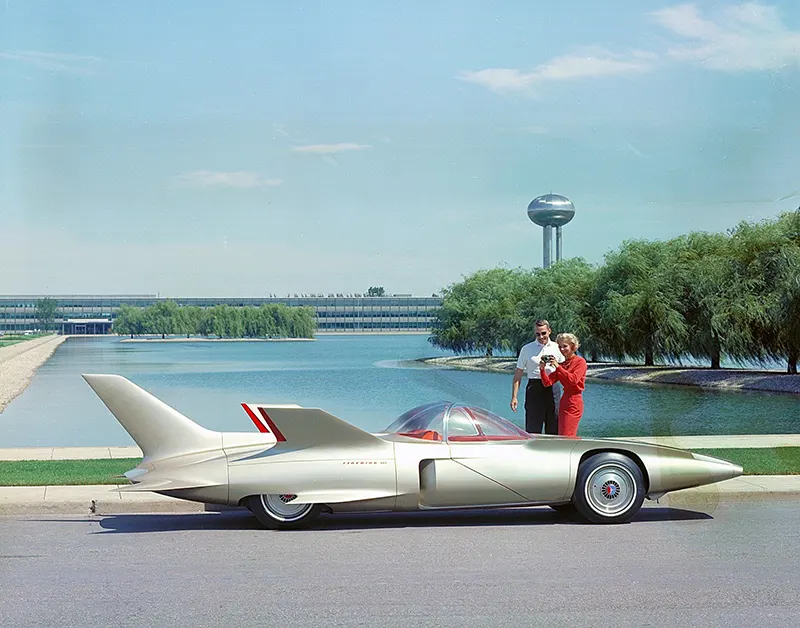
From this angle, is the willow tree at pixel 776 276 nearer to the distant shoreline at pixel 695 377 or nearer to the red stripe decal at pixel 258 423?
the distant shoreline at pixel 695 377

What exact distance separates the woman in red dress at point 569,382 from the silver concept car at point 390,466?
155 centimetres

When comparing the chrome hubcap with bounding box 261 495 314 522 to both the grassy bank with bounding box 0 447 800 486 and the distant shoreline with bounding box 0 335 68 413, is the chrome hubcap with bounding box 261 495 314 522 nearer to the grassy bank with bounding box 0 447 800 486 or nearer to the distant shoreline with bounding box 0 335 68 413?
the grassy bank with bounding box 0 447 800 486

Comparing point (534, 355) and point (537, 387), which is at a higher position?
point (534, 355)

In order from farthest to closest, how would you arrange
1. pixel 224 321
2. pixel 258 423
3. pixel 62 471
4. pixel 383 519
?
pixel 224 321 → pixel 62 471 → pixel 258 423 → pixel 383 519

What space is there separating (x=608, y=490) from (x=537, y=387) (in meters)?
3.00

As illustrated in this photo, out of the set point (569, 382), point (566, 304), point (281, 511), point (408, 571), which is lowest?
point (408, 571)

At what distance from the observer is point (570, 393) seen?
12.0 meters

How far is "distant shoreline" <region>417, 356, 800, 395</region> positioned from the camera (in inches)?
1666

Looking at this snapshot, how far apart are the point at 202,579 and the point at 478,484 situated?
3.00 meters

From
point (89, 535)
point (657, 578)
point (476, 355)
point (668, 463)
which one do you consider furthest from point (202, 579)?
point (476, 355)

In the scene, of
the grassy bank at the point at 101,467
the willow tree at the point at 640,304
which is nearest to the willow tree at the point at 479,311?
the willow tree at the point at 640,304

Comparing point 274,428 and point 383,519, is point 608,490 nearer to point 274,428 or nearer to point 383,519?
point 383,519

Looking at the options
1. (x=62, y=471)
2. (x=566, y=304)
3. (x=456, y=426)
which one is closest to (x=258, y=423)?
(x=456, y=426)

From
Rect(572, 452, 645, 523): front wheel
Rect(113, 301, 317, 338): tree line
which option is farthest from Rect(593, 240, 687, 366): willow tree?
Rect(572, 452, 645, 523): front wheel
